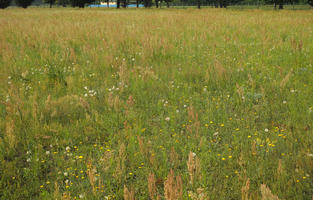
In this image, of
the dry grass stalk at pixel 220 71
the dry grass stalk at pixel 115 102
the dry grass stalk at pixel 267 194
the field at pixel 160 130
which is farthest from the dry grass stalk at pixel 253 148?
the dry grass stalk at pixel 220 71

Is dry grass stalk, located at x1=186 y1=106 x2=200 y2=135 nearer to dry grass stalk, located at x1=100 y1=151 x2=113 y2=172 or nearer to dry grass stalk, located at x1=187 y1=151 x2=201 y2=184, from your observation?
dry grass stalk, located at x1=187 y1=151 x2=201 y2=184

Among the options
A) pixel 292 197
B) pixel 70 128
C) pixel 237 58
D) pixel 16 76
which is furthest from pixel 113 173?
pixel 237 58

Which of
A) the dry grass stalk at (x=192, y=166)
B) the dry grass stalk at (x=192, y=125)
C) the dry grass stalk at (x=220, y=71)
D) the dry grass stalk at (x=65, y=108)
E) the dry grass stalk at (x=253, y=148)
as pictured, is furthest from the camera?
the dry grass stalk at (x=220, y=71)

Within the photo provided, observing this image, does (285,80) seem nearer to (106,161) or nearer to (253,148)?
(253,148)

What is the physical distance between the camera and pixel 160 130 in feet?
10.6

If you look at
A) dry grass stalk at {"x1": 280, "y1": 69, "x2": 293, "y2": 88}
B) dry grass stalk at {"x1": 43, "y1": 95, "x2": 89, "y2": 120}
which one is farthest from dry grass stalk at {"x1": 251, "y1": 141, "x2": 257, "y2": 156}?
dry grass stalk at {"x1": 43, "y1": 95, "x2": 89, "y2": 120}

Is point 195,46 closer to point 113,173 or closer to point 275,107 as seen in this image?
point 275,107

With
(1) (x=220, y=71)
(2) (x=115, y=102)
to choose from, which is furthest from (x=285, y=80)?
(2) (x=115, y=102)

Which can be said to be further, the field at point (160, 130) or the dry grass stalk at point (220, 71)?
the dry grass stalk at point (220, 71)

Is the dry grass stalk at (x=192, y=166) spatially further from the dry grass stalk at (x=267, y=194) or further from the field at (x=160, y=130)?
the dry grass stalk at (x=267, y=194)

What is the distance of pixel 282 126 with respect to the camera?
3.22m

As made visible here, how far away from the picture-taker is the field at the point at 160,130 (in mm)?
2344

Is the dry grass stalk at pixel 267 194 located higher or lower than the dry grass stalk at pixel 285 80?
lower

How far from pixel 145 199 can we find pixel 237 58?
4825 millimetres
